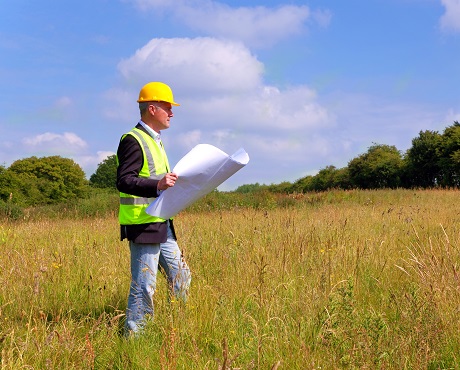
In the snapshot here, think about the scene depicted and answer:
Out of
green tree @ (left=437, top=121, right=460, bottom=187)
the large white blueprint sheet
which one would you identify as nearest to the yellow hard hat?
the large white blueprint sheet

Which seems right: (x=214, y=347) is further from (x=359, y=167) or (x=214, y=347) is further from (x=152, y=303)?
(x=359, y=167)

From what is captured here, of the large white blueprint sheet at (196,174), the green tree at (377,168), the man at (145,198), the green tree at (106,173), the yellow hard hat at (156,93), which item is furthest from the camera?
the green tree at (106,173)

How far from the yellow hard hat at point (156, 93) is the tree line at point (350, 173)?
28.1 m

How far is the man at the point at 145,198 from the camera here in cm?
343

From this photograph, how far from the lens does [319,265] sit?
483 centimetres

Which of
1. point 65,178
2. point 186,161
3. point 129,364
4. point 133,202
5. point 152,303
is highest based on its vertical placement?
point 65,178

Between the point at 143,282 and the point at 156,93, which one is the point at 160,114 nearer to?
the point at 156,93

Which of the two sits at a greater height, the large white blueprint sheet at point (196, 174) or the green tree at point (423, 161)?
the green tree at point (423, 161)

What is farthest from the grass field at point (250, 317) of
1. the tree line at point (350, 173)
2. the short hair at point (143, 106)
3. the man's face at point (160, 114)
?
the tree line at point (350, 173)

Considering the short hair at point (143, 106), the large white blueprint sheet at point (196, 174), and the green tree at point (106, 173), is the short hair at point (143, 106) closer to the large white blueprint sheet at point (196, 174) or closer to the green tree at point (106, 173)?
the large white blueprint sheet at point (196, 174)

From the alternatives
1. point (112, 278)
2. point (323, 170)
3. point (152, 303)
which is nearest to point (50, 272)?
point (112, 278)

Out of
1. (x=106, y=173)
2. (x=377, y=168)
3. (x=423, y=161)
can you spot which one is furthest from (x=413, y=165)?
(x=106, y=173)

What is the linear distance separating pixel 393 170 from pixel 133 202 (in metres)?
43.6

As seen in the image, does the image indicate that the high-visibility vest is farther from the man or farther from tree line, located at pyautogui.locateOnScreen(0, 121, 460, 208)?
tree line, located at pyautogui.locateOnScreen(0, 121, 460, 208)
